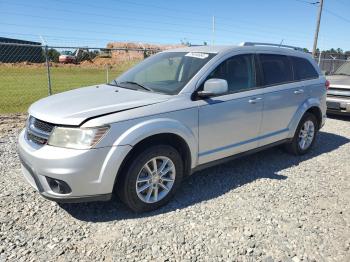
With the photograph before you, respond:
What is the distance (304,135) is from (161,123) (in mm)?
3264

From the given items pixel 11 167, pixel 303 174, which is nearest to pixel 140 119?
pixel 11 167

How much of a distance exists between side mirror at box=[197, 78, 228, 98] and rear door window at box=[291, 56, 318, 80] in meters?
2.09

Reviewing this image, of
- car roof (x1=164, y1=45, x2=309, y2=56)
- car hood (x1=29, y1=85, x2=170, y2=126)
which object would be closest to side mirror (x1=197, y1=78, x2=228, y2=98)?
car hood (x1=29, y1=85, x2=170, y2=126)

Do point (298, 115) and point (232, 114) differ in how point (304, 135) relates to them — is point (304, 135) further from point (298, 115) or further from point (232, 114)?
point (232, 114)

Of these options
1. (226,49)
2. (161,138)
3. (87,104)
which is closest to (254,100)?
(226,49)

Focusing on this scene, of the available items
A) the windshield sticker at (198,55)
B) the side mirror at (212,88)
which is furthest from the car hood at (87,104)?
the windshield sticker at (198,55)

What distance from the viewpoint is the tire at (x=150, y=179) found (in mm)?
3375

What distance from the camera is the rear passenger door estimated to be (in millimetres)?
4706

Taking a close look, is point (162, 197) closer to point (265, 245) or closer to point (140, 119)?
point (140, 119)

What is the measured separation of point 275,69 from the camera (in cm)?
496

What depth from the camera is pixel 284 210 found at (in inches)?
148

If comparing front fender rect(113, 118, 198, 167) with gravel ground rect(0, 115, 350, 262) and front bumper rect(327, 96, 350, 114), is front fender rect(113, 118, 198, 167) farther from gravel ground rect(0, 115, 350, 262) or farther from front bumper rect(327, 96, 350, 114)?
front bumper rect(327, 96, 350, 114)

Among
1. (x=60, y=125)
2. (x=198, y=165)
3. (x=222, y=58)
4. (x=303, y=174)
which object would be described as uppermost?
(x=222, y=58)

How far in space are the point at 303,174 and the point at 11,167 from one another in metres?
4.22
